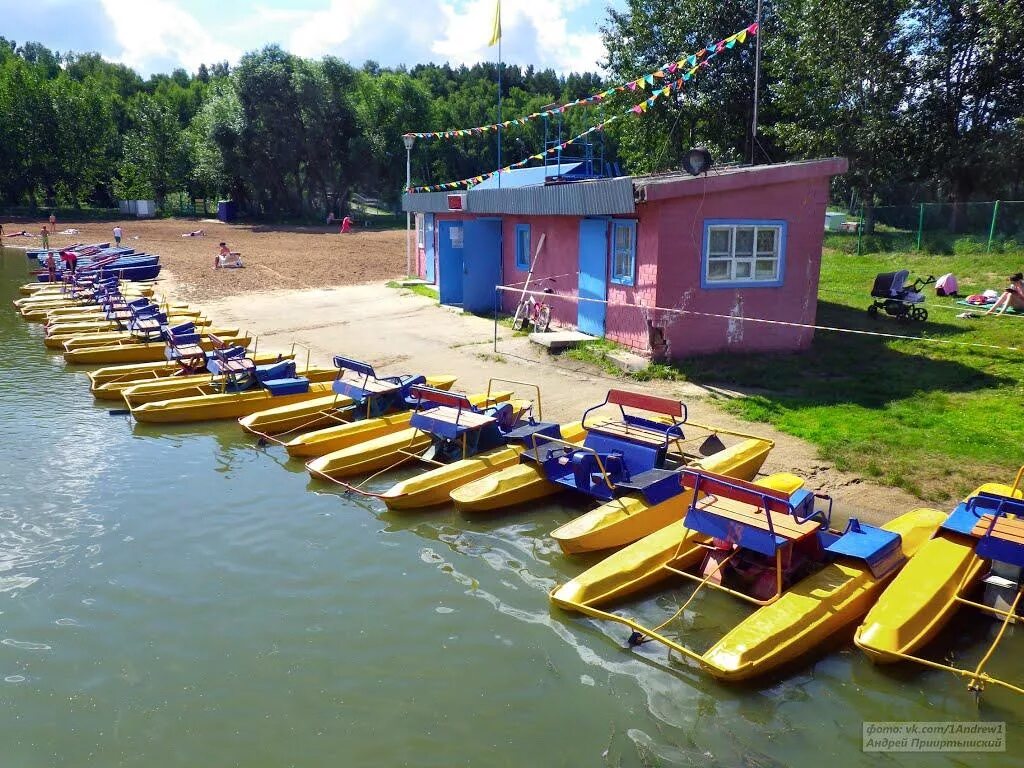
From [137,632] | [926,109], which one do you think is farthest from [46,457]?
[926,109]

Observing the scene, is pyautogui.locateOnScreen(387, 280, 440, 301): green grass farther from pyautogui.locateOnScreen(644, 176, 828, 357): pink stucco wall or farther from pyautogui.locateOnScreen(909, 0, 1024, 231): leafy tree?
pyautogui.locateOnScreen(909, 0, 1024, 231): leafy tree

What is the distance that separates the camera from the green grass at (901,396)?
912 cm

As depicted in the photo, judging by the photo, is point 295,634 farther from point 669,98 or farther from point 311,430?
point 669,98

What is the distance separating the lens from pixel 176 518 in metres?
8.70

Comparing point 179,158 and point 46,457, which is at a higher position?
point 179,158

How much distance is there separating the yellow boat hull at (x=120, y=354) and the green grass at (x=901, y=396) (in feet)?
33.5

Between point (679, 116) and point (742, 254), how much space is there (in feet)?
60.0

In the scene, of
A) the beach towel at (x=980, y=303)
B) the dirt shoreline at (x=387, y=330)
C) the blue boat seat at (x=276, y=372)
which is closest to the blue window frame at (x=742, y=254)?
the dirt shoreline at (x=387, y=330)

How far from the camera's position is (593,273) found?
15523mm

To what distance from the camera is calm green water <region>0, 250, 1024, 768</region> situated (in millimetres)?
5227

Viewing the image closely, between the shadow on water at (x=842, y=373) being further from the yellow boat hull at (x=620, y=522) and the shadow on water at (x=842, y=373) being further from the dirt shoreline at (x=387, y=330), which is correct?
the yellow boat hull at (x=620, y=522)

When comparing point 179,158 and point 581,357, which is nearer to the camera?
→ point 581,357

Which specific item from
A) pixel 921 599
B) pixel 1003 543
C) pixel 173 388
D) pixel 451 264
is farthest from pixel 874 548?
pixel 451 264

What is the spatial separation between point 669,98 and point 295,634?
2852cm
